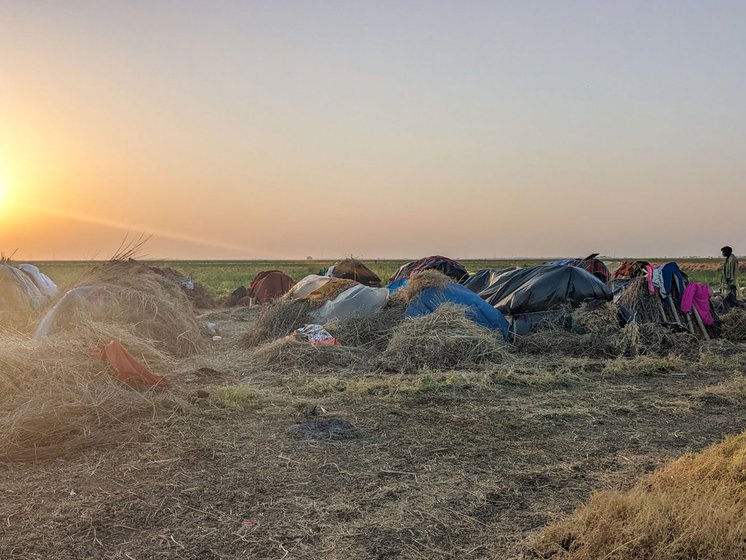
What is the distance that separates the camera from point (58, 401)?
18.7 ft

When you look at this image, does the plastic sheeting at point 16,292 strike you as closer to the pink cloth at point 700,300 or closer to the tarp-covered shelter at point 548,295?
the tarp-covered shelter at point 548,295

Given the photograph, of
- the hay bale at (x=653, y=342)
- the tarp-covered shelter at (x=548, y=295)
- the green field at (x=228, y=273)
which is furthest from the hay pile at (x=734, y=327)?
the green field at (x=228, y=273)

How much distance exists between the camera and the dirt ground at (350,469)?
3518 millimetres

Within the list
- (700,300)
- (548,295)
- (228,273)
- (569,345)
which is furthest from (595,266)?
(228,273)

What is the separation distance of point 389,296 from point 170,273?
11212 millimetres

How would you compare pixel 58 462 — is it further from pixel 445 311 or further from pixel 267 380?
pixel 445 311

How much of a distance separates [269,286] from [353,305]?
9.26 meters

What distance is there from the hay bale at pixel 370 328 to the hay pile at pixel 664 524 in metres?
7.19

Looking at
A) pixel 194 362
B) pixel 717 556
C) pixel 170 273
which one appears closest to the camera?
pixel 717 556

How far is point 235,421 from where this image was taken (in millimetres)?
6055

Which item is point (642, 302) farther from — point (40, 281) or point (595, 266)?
point (40, 281)

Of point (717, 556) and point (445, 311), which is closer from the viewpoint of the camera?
point (717, 556)

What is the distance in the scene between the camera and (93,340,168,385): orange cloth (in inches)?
266

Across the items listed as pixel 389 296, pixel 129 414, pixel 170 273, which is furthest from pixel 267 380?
pixel 170 273
